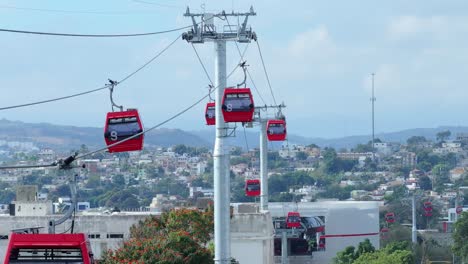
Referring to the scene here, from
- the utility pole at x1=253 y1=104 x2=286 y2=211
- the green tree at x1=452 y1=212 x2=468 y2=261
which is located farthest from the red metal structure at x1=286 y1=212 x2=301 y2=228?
the utility pole at x1=253 y1=104 x2=286 y2=211

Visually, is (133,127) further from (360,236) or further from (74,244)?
(360,236)

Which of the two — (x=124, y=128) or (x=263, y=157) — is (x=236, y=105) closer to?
(x=124, y=128)

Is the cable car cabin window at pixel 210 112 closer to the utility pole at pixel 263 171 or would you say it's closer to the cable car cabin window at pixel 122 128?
the cable car cabin window at pixel 122 128

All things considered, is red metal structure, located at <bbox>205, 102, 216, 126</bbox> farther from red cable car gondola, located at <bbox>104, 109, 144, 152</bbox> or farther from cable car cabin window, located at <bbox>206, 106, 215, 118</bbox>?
red cable car gondola, located at <bbox>104, 109, 144, 152</bbox>

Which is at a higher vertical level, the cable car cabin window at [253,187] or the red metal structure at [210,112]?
the red metal structure at [210,112]

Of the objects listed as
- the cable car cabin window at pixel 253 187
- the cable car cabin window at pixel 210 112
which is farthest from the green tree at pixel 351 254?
the cable car cabin window at pixel 210 112

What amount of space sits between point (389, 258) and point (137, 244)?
1290 inches

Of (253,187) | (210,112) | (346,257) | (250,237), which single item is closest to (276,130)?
(250,237)

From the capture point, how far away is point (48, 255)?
81.3 ft

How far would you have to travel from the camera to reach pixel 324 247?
117m

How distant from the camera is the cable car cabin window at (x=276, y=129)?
228ft

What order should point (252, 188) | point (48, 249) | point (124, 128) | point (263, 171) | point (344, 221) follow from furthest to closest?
point (344, 221)
point (252, 188)
point (263, 171)
point (124, 128)
point (48, 249)

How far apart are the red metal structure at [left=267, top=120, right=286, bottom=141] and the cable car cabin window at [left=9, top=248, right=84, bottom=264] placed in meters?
44.7

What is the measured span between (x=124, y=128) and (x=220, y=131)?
73.5 inches
